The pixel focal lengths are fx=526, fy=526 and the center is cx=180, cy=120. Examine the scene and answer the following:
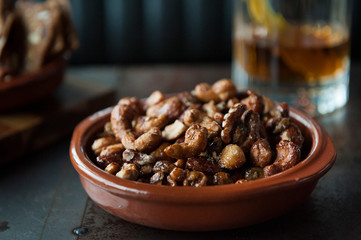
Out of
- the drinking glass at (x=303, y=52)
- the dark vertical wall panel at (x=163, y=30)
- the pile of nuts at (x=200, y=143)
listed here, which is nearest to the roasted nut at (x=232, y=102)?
the pile of nuts at (x=200, y=143)

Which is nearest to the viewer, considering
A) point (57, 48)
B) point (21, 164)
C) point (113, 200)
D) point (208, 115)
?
point (113, 200)

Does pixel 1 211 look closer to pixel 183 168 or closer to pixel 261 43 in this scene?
pixel 183 168

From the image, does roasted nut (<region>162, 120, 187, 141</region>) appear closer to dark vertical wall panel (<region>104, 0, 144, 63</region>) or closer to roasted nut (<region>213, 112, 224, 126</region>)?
roasted nut (<region>213, 112, 224, 126</region>)

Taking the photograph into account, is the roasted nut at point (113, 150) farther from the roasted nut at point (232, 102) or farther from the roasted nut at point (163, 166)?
the roasted nut at point (232, 102)

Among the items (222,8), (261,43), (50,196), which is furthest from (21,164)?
(222,8)

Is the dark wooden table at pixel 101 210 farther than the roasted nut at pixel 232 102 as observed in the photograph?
No

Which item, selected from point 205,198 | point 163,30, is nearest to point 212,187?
point 205,198

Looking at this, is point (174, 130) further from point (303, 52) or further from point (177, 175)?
point (303, 52)
